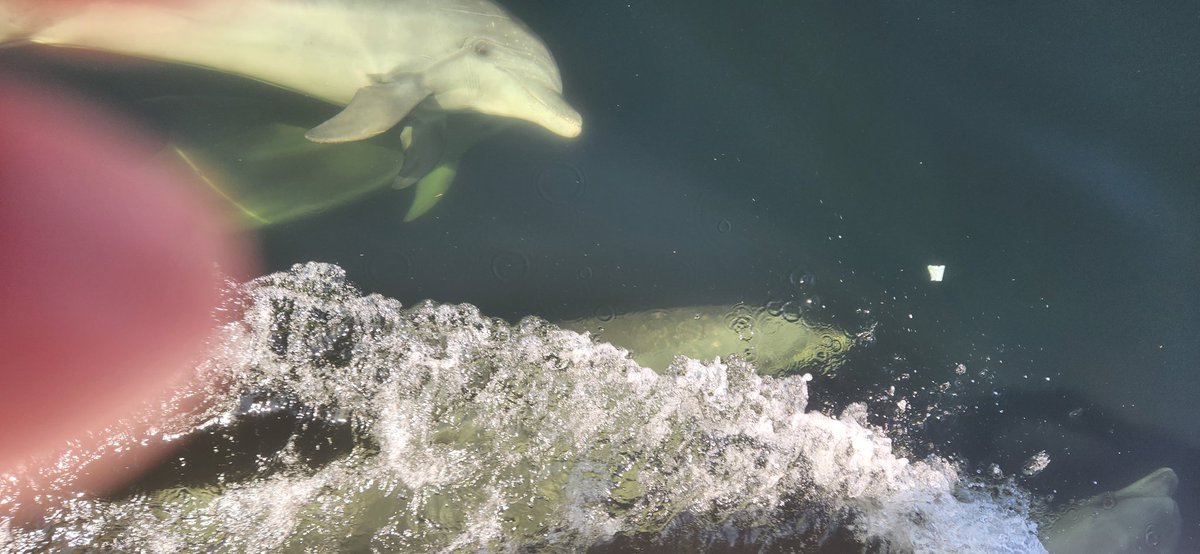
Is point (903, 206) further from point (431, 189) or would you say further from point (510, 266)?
point (431, 189)

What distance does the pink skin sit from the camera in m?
2.82

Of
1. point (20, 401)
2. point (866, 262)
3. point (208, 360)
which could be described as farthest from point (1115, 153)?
point (20, 401)

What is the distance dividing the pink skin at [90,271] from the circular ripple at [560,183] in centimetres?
145

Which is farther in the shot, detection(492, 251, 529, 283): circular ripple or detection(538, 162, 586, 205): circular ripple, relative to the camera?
detection(538, 162, 586, 205): circular ripple

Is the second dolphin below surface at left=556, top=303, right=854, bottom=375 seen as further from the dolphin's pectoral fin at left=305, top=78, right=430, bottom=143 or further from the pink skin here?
the pink skin

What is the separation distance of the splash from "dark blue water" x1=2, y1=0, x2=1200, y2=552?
22 centimetres

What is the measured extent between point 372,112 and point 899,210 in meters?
2.77

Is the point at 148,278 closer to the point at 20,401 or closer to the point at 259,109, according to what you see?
the point at 20,401

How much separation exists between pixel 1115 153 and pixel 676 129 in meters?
2.40

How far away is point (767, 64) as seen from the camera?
428cm

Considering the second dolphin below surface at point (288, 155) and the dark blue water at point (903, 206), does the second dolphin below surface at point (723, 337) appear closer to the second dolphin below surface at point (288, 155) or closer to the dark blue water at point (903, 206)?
the dark blue water at point (903, 206)

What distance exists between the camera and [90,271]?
3068 millimetres

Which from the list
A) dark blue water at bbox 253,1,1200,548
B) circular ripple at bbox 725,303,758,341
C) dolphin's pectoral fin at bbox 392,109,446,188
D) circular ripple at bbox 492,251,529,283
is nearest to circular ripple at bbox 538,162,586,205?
dark blue water at bbox 253,1,1200,548

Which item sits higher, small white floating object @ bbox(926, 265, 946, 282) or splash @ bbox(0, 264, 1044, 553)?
small white floating object @ bbox(926, 265, 946, 282)
